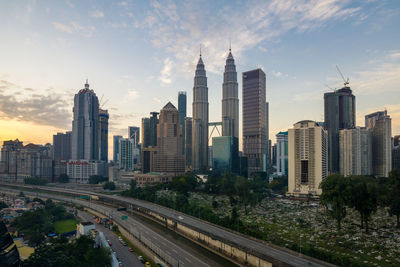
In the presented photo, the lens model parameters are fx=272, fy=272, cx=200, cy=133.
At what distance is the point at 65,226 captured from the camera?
7538cm

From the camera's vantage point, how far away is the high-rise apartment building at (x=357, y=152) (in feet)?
500

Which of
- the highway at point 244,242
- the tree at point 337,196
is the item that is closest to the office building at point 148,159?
the highway at point 244,242

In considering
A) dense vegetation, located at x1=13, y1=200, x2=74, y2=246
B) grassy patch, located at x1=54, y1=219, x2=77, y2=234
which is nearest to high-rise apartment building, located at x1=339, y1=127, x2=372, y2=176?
grassy patch, located at x1=54, y1=219, x2=77, y2=234

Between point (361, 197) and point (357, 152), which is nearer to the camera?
point (361, 197)

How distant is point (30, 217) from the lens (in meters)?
66.9

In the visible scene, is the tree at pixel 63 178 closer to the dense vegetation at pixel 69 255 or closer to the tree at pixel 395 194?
the dense vegetation at pixel 69 255

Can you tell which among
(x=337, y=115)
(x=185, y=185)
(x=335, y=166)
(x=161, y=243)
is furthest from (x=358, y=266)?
(x=337, y=115)

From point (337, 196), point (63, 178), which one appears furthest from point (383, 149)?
point (63, 178)

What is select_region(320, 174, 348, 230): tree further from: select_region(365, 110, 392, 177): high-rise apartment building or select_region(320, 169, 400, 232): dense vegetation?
select_region(365, 110, 392, 177): high-rise apartment building

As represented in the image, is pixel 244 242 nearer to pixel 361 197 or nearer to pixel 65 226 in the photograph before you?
pixel 361 197

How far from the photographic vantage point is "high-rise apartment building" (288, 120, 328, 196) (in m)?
114

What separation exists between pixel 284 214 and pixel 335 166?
121 metres

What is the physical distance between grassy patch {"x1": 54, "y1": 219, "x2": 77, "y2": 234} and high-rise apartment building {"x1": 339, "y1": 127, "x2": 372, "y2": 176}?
142 meters

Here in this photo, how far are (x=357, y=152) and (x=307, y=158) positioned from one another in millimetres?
55384
